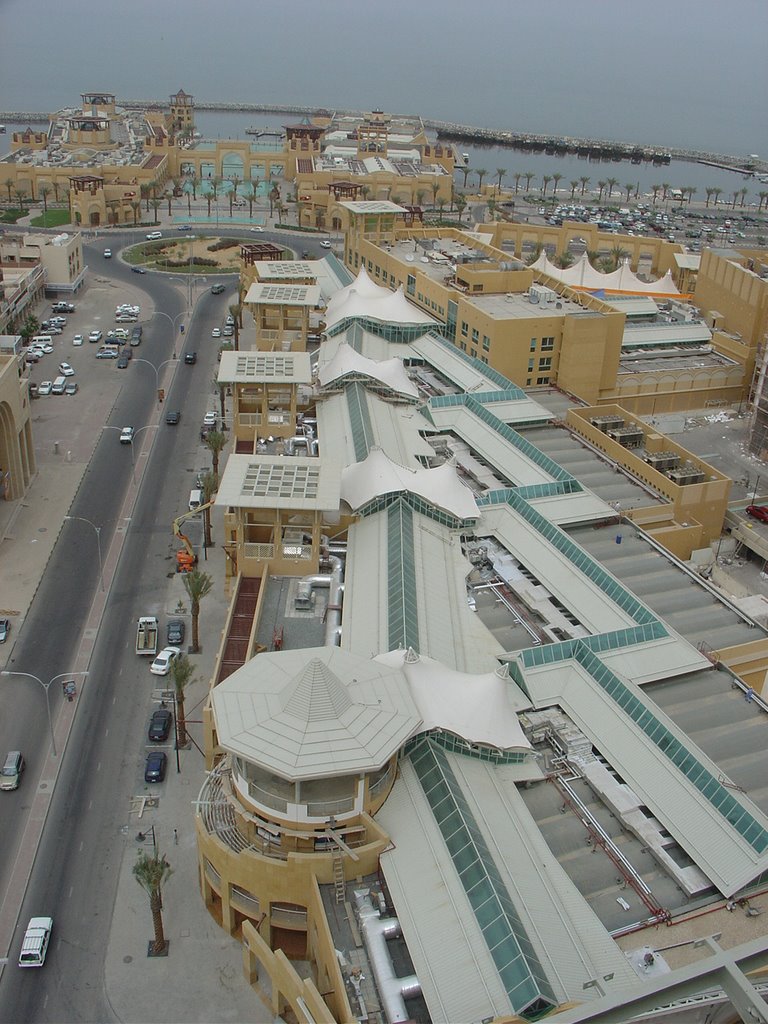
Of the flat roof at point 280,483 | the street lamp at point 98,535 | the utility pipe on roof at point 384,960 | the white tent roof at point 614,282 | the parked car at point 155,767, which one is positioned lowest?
the parked car at point 155,767

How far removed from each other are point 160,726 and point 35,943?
12.3m

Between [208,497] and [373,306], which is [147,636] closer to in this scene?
[208,497]

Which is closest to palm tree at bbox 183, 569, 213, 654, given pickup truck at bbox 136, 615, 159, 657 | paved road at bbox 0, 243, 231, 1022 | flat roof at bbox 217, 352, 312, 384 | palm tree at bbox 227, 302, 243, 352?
pickup truck at bbox 136, 615, 159, 657

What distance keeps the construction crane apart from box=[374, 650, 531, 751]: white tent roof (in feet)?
78.5

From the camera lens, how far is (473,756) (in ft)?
120

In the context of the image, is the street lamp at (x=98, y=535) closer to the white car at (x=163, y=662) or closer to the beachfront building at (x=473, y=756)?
the white car at (x=163, y=662)

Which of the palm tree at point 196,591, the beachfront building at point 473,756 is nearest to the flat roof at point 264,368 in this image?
the beachfront building at point 473,756

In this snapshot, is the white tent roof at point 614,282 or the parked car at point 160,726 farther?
the white tent roof at point 614,282

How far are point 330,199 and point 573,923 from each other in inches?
5404

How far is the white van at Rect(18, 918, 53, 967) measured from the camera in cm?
3425

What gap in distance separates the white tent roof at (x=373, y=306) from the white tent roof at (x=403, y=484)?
30.4m

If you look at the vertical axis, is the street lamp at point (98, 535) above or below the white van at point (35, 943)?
above

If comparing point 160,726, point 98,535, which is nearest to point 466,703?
point 160,726

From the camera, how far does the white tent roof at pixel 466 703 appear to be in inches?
1420
